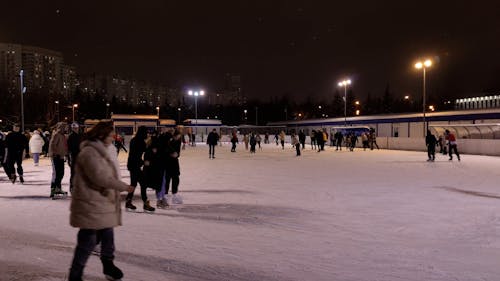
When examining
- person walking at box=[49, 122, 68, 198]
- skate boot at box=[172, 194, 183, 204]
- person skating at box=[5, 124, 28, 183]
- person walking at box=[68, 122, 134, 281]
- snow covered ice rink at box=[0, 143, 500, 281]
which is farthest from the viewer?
person skating at box=[5, 124, 28, 183]

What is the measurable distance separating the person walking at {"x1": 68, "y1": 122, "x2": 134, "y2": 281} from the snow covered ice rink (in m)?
0.62

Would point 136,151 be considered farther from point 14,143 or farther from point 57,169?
point 14,143

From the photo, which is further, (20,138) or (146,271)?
(20,138)

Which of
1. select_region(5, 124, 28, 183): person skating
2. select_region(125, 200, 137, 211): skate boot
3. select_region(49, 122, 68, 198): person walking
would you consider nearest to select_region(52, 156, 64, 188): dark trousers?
select_region(49, 122, 68, 198): person walking

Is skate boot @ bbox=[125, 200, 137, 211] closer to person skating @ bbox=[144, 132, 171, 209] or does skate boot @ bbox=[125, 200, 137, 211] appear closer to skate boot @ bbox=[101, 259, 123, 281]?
person skating @ bbox=[144, 132, 171, 209]

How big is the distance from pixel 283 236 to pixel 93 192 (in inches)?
116

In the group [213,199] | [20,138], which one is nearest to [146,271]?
[213,199]

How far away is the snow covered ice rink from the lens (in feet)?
14.5

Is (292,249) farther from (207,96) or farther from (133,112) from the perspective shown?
(207,96)

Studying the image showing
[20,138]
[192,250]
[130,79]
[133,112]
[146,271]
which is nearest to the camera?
Result: [146,271]

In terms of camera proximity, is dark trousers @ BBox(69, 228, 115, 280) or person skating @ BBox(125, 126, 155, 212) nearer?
dark trousers @ BBox(69, 228, 115, 280)

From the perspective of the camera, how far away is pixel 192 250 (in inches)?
204

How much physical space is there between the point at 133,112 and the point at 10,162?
94.2 meters

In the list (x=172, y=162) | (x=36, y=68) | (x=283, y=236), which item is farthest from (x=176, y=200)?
(x=36, y=68)
